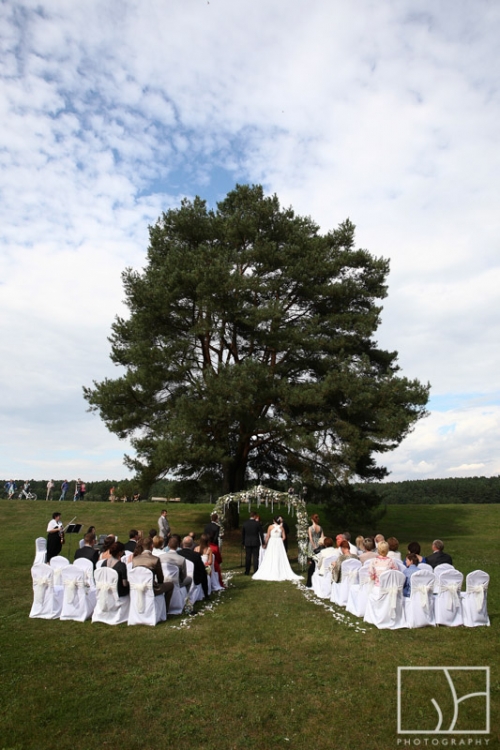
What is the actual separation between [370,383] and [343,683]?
1516 cm

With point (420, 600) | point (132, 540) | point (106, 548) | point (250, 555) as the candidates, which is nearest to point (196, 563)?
point (106, 548)

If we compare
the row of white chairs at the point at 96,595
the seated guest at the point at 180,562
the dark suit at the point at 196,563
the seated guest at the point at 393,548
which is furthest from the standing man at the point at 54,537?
the seated guest at the point at 393,548

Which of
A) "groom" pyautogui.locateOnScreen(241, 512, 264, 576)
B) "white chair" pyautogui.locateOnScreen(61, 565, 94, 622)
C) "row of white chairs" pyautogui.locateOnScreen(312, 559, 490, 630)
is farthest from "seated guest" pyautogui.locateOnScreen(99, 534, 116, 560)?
"groom" pyautogui.locateOnScreen(241, 512, 264, 576)

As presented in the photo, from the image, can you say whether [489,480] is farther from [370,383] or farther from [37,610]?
[37,610]

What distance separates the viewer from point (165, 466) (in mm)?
18578

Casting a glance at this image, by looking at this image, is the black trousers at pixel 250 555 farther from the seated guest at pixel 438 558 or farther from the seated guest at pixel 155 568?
the seated guest at pixel 438 558

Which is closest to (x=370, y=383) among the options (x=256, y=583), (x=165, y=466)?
(x=165, y=466)

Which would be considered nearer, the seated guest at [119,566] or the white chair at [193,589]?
the seated guest at [119,566]

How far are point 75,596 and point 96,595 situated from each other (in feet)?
1.14

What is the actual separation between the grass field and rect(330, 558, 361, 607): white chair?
55 centimetres

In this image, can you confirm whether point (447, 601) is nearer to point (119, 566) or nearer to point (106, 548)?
point (119, 566)

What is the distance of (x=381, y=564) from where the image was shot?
8672mm

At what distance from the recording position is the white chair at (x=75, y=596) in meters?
8.74

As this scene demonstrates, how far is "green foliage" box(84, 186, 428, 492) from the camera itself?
19078 mm
